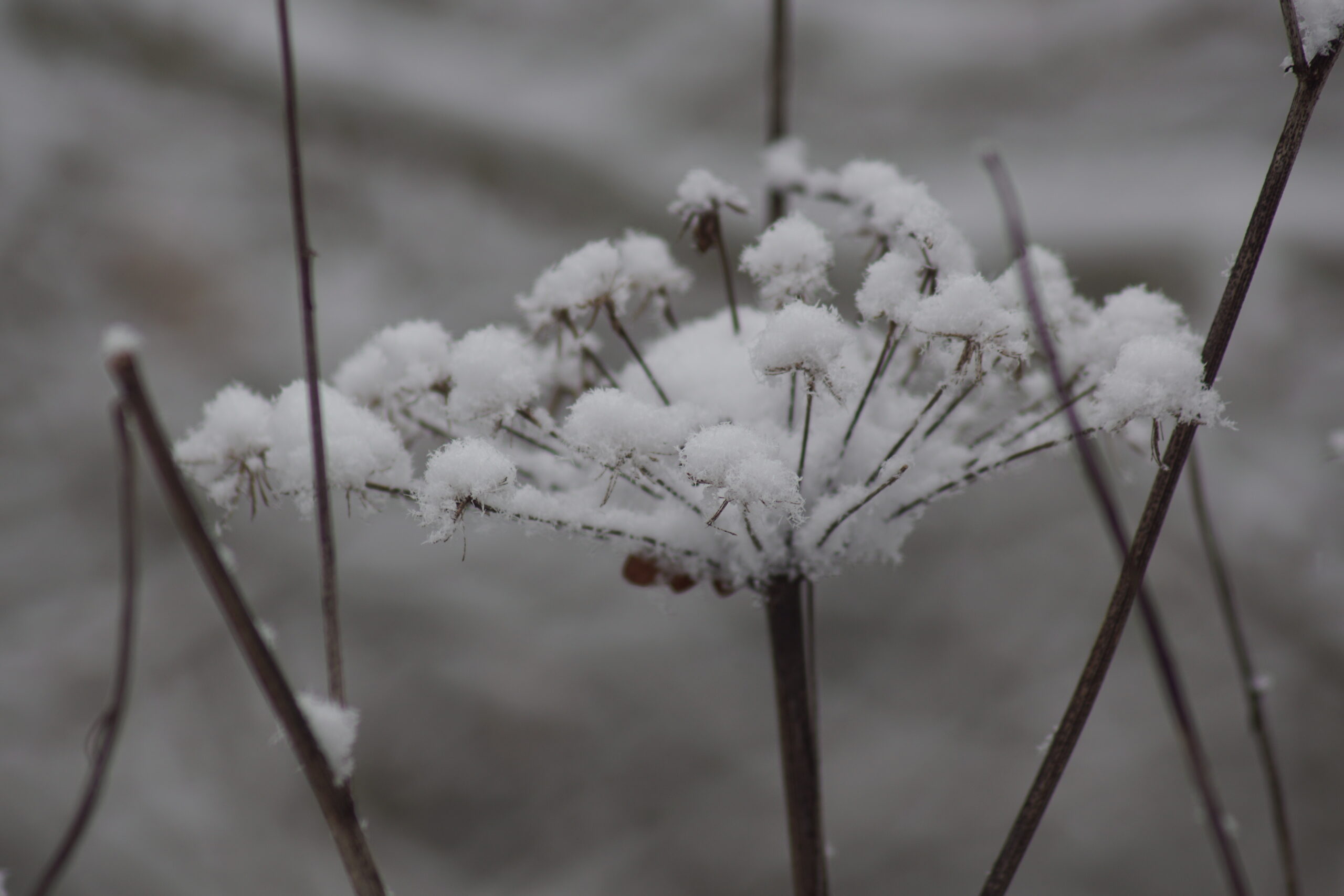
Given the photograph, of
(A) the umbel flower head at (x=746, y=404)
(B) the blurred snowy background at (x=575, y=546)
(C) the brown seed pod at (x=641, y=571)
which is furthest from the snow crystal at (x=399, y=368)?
(B) the blurred snowy background at (x=575, y=546)

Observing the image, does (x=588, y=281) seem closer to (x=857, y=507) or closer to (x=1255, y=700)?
(x=857, y=507)

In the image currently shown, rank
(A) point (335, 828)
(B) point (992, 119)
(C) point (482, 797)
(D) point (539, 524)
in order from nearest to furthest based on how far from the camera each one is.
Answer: (A) point (335, 828) < (D) point (539, 524) < (C) point (482, 797) < (B) point (992, 119)

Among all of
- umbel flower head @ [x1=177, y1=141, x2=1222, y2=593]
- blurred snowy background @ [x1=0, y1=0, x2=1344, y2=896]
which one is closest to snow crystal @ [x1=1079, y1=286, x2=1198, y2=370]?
Result: umbel flower head @ [x1=177, y1=141, x2=1222, y2=593]

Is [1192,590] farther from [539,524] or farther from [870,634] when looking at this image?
[539,524]

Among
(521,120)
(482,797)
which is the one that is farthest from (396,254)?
(482,797)

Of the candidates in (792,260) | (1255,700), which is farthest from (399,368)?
(1255,700)

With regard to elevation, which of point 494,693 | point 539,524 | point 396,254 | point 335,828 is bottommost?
point 335,828

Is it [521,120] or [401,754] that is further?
[521,120]

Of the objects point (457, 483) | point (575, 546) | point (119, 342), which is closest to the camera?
point (119, 342)
